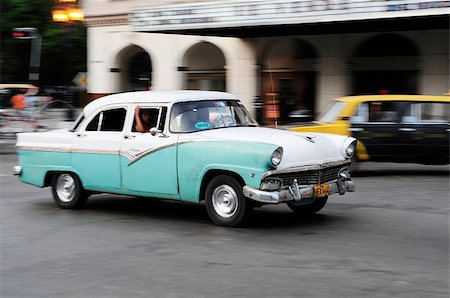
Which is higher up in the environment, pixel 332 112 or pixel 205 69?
pixel 205 69

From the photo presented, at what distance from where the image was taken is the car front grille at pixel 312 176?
23.9 feet

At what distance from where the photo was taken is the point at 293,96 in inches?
940

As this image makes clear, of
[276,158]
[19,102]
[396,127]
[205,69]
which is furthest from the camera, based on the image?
[205,69]

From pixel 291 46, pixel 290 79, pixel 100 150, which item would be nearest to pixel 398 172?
pixel 100 150

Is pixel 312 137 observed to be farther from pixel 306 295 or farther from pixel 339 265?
pixel 306 295

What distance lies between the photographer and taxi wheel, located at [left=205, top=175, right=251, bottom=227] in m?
7.37

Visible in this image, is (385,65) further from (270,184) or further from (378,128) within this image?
(270,184)

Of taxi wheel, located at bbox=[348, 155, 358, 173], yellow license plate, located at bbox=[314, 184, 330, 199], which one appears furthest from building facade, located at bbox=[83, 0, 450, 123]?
yellow license plate, located at bbox=[314, 184, 330, 199]

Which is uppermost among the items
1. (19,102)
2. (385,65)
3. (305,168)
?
(385,65)

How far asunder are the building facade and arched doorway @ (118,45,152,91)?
846mm

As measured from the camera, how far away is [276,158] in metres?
7.05

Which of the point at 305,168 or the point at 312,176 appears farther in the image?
the point at 312,176

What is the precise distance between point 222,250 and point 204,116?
2178 millimetres

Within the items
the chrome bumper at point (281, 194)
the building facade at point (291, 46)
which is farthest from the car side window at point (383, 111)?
the chrome bumper at point (281, 194)
